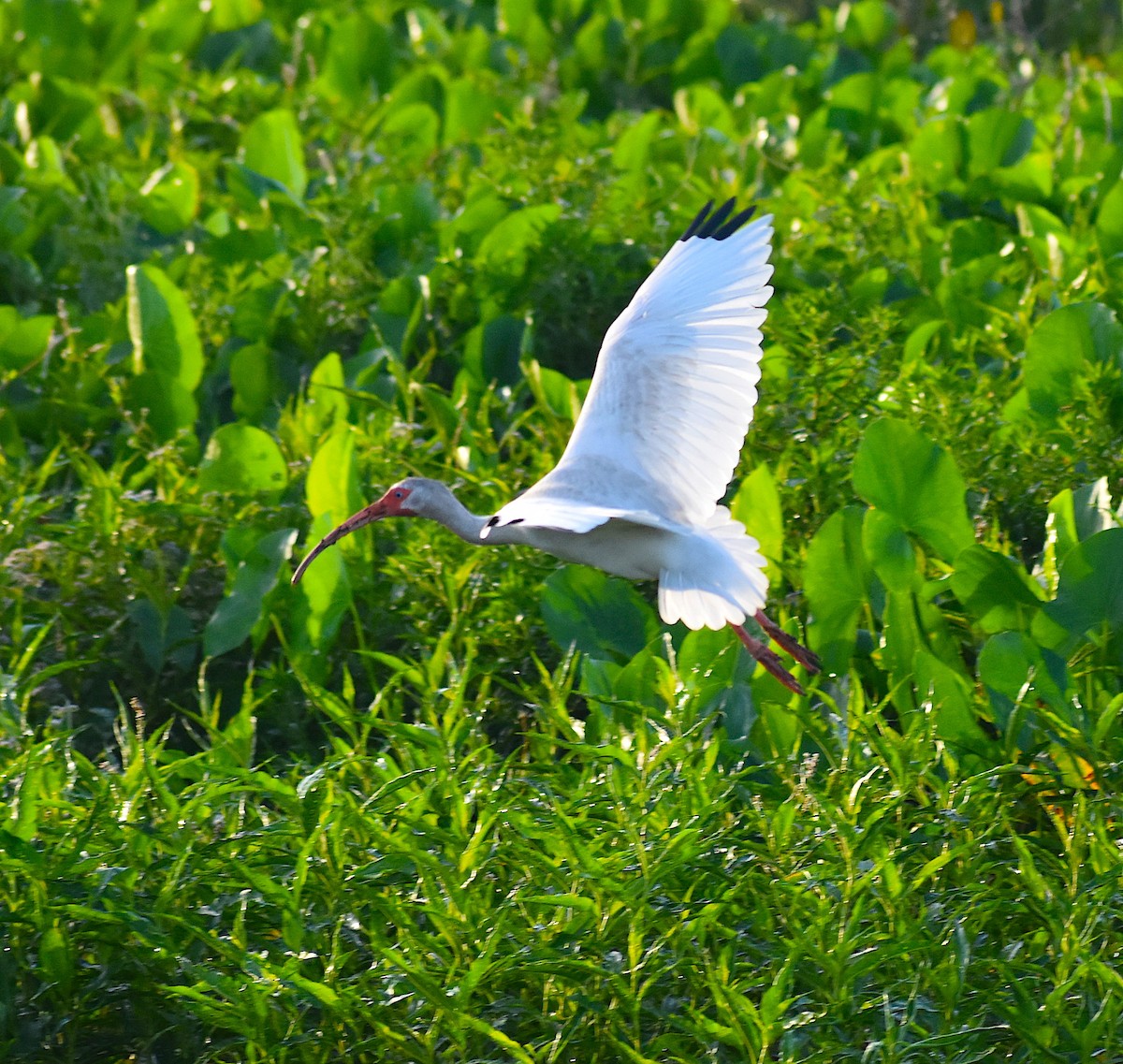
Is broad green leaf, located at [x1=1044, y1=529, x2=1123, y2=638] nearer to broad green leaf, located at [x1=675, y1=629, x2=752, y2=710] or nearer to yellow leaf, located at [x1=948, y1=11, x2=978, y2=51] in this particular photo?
broad green leaf, located at [x1=675, y1=629, x2=752, y2=710]

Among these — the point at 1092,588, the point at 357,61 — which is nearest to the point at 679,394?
the point at 1092,588

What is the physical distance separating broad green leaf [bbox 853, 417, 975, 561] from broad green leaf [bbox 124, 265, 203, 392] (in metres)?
2.32

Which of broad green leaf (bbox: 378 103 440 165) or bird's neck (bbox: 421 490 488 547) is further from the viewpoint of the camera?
broad green leaf (bbox: 378 103 440 165)

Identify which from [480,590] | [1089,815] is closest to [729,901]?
[1089,815]

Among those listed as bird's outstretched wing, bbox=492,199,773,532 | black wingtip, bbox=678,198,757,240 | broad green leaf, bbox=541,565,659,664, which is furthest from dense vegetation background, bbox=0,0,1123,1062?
black wingtip, bbox=678,198,757,240

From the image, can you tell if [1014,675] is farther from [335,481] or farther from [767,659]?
[335,481]

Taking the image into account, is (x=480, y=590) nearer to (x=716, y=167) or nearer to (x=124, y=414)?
(x=124, y=414)

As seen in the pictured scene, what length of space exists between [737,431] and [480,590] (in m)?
0.80

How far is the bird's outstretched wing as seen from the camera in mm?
3744

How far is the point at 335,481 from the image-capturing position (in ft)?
13.9

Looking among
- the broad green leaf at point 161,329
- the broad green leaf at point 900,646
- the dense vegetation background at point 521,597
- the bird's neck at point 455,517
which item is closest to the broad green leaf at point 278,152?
the dense vegetation background at point 521,597

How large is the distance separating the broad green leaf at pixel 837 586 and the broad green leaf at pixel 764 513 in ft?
0.67

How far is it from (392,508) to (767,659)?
37.8 inches

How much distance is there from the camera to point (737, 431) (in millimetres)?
3762
